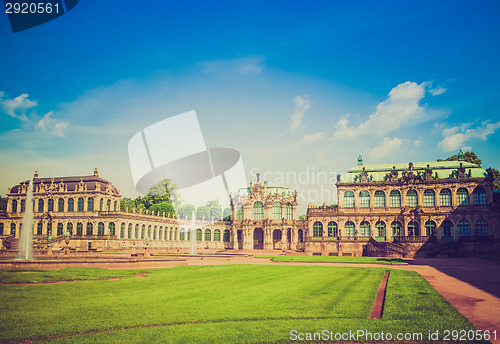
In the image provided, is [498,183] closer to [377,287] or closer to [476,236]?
[476,236]

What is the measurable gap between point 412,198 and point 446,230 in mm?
8442

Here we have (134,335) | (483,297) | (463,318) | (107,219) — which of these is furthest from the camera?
(107,219)

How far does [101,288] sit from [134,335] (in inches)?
404

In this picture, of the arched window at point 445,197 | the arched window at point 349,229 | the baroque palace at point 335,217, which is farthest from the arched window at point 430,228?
the arched window at point 349,229

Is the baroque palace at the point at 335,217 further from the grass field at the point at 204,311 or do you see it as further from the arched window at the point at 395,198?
the grass field at the point at 204,311

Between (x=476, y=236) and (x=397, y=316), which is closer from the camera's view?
(x=397, y=316)

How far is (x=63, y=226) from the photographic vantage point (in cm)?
9188

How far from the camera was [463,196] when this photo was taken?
7569 centimetres

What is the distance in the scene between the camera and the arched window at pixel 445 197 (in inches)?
3019


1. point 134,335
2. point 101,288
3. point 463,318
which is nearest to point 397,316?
point 463,318

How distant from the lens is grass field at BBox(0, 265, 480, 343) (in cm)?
1327

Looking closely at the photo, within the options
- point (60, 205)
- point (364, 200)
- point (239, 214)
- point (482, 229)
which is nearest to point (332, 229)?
point (364, 200)

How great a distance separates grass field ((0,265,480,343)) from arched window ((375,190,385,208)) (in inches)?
2290

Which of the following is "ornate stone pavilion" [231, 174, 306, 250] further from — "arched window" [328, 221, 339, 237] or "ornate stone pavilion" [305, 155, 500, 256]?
"arched window" [328, 221, 339, 237]
